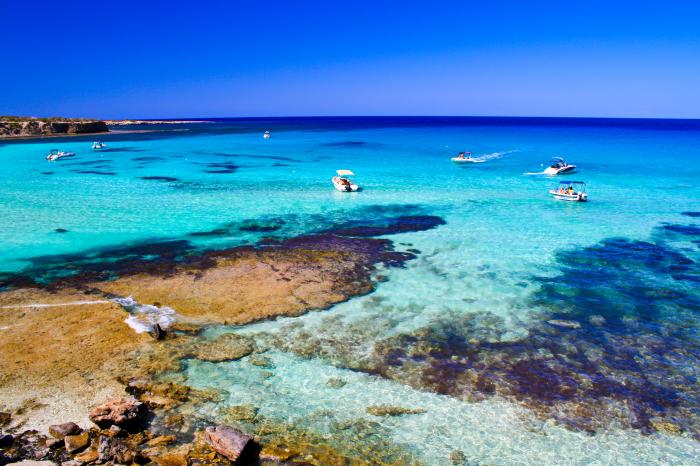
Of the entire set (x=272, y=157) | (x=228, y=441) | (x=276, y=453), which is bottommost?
(x=276, y=453)

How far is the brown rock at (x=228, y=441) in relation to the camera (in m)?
9.45

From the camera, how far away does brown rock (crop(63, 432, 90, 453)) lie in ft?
31.8

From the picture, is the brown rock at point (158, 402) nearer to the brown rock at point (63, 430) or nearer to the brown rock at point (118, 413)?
the brown rock at point (118, 413)

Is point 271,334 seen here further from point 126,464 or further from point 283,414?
point 126,464

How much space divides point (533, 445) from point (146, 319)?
12401 millimetres

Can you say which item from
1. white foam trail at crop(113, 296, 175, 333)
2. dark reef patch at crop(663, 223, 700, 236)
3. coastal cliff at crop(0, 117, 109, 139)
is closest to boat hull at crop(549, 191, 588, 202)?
dark reef patch at crop(663, 223, 700, 236)

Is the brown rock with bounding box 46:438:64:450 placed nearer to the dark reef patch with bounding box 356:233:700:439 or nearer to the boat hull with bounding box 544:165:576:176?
the dark reef patch with bounding box 356:233:700:439

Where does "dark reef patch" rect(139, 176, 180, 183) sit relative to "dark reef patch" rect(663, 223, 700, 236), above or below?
above

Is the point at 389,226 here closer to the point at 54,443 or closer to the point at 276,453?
the point at 276,453

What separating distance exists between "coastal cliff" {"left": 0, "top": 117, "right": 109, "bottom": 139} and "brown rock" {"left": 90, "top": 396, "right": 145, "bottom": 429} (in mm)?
106882

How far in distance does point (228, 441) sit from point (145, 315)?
7963 millimetres

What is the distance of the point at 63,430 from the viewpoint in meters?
10.1

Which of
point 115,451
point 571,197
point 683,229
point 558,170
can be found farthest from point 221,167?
point 115,451

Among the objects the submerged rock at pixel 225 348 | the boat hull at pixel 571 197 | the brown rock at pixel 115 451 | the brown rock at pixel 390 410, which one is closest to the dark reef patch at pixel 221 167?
the boat hull at pixel 571 197
